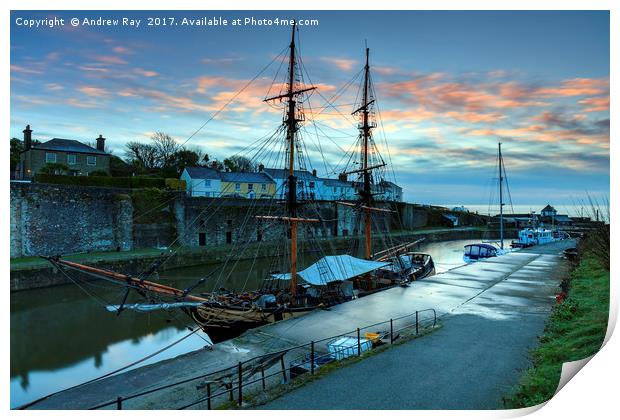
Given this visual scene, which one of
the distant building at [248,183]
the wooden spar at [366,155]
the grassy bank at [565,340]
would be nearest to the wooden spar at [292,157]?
the wooden spar at [366,155]

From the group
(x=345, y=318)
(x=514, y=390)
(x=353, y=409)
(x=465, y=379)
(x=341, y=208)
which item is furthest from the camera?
(x=341, y=208)

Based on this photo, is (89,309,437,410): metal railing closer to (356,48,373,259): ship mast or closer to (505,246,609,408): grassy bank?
(505,246,609,408): grassy bank

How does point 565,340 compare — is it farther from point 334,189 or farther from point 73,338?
point 334,189

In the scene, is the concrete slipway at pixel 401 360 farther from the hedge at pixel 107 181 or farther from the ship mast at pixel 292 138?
the hedge at pixel 107 181

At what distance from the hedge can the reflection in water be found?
10.5m

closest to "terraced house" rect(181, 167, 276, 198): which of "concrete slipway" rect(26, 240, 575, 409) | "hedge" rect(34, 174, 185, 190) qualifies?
"hedge" rect(34, 174, 185, 190)

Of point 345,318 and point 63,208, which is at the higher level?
point 63,208

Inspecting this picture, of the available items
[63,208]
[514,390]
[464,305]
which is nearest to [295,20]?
[514,390]

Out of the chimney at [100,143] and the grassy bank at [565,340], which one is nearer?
the grassy bank at [565,340]

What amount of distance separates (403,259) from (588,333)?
46.3 feet

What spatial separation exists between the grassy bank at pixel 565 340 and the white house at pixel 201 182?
3037cm

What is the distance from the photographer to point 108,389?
719 cm

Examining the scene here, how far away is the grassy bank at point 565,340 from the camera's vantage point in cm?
579
